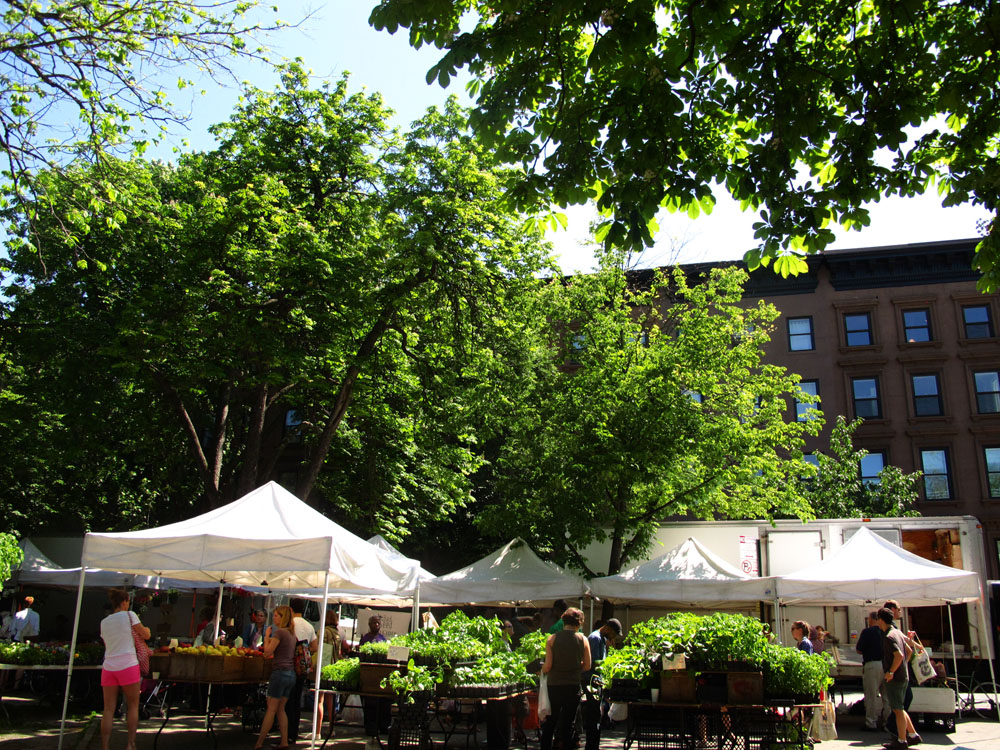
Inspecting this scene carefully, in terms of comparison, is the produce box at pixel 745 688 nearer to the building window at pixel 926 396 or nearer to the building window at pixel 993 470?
the building window at pixel 993 470

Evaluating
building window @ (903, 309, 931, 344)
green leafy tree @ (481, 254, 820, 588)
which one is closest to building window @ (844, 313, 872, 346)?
building window @ (903, 309, 931, 344)

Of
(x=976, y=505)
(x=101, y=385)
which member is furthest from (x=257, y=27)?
(x=976, y=505)

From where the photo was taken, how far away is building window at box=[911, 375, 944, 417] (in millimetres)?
29828

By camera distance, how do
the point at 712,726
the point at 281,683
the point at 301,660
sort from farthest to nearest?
1. the point at 301,660
2. the point at 281,683
3. the point at 712,726

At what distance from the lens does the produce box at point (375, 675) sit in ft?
29.6

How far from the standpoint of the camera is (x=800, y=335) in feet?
104

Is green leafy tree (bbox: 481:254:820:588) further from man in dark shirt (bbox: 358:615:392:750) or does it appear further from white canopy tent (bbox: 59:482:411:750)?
white canopy tent (bbox: 59:482:411:750)

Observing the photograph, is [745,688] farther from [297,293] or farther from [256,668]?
[297,293]

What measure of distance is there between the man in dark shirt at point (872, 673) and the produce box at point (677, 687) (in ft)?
19.4

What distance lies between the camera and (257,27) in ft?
30.3

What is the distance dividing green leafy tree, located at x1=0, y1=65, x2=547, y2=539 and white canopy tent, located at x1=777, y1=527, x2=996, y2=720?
7.62 meters

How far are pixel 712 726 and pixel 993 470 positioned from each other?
25.2 metres

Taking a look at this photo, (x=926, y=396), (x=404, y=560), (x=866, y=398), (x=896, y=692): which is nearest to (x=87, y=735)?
(x=404, y=560)

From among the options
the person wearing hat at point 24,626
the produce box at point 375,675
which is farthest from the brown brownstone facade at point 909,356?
the person wearing hat at point 24,626
